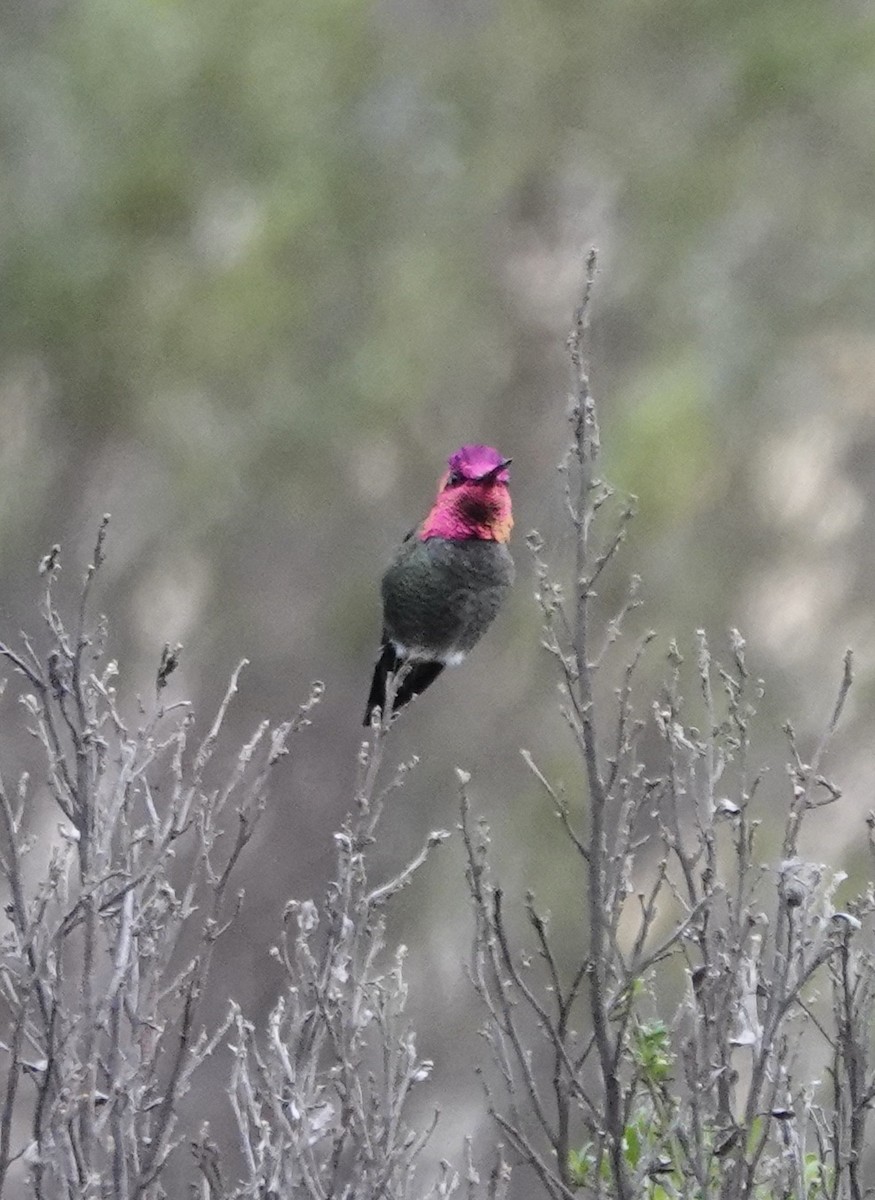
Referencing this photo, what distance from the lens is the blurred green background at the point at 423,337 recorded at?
3025mm

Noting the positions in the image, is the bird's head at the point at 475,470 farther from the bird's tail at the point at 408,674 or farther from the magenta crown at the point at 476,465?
the bird's tail at the point at 408,674

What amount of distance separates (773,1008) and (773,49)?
268 centimetres

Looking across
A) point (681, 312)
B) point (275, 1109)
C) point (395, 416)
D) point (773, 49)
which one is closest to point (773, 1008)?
point (275, 1109)

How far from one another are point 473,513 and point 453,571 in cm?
12

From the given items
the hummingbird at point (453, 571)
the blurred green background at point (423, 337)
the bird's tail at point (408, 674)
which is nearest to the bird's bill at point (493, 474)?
the hummingbird at point (453, 571)

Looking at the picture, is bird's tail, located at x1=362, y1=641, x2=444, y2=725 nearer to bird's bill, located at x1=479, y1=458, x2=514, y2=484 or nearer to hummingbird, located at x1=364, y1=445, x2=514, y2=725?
hummingbird, located at x1=364, y1=445, x2=514, y2=725

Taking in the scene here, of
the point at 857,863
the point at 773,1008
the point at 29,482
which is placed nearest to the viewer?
the point at 773,1008

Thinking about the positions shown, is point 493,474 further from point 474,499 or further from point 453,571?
point 453,571

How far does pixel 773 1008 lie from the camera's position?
1.28 meters

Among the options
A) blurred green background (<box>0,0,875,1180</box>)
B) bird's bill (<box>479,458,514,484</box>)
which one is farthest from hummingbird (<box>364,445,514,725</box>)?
blurred green background (<box>0,0,875,1180</box>)

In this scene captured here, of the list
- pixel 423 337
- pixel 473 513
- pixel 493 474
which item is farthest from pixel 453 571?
pixel 423 337

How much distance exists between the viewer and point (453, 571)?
2152 mm

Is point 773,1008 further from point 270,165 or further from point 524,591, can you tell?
point 270,165

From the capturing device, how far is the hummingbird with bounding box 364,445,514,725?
2051mm
